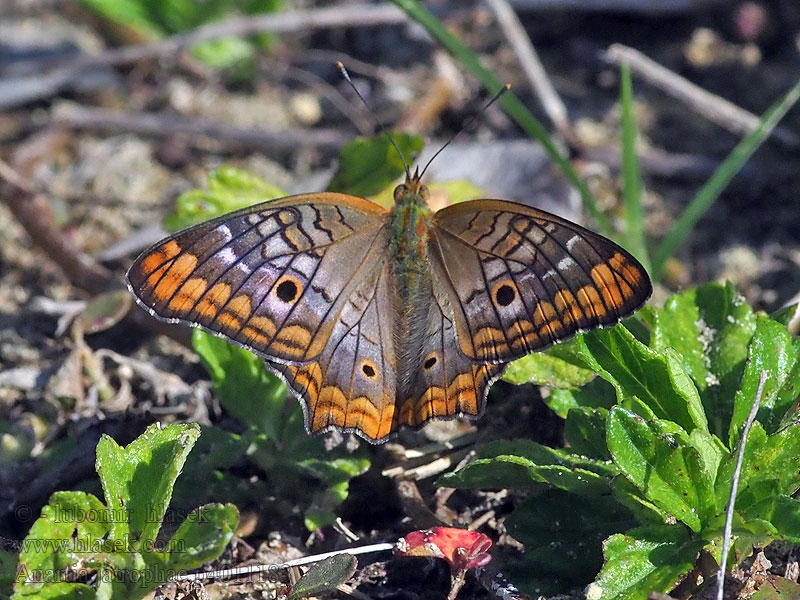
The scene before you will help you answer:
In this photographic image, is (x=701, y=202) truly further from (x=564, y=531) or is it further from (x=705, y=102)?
(x=564, y=531)

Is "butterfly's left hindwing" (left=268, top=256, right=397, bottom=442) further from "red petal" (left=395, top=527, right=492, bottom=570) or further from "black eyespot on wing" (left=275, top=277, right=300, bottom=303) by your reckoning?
"red petal" (left=395, top=527, right=492, bottom=570)

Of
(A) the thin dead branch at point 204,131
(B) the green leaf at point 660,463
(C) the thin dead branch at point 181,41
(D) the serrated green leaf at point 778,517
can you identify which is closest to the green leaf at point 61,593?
(B) the green leaf at point 660,463

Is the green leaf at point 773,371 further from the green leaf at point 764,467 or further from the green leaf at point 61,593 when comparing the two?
the green leaf at point 61,593

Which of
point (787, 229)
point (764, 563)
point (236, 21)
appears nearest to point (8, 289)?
point (236, 21)

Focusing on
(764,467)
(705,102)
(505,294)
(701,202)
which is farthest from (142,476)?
(705,102)

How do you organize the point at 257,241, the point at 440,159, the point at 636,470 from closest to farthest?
→ 1. the point at 636,470
2. the point at 257,241
3. the point at 440,159

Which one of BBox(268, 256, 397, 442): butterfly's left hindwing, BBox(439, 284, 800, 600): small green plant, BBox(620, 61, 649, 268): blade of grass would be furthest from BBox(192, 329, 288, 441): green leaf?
BBox(620, 61, 649, 268): blade of grass

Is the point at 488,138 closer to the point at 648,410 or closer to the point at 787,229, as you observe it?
the point at 787,229
